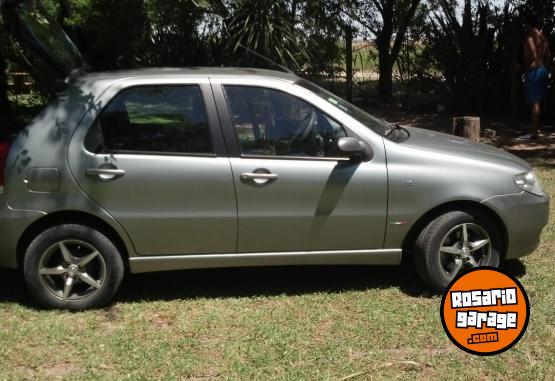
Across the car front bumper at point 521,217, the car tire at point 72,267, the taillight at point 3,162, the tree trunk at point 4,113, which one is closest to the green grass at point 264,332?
the car tire at point 72,267

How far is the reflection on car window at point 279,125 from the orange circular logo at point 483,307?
1.77 m

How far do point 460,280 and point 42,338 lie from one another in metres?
2.64

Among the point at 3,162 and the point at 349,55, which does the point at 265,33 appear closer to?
the point at 349,55

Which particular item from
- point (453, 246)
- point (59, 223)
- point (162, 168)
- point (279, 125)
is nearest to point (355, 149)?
point (279, 125)

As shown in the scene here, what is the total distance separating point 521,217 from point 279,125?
71.9 inches

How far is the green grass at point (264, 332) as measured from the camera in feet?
12.1

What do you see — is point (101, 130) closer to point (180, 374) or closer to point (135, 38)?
point (180, 374)

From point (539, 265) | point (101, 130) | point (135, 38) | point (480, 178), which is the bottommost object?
point (539, 265)

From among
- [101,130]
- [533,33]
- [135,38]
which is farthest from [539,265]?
[135,38]

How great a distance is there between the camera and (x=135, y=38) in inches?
444

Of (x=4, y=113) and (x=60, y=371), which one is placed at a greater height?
(x=4, y=113)

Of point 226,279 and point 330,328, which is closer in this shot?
point 330,328

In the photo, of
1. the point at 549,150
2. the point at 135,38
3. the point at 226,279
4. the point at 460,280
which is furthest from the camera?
the point at 135,38

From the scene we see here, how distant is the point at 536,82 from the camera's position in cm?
1057
